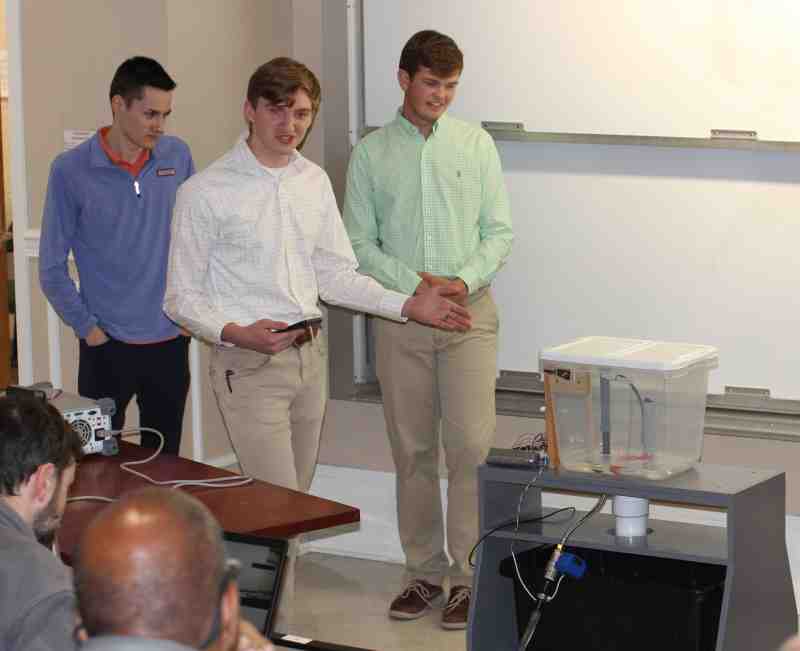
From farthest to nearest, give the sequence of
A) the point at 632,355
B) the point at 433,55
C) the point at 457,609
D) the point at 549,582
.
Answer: the point at 457,609, the point at 433,55, the point at 549,582, the point at 632,355

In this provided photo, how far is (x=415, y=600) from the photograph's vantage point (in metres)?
4.72

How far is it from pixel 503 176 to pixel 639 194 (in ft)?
1.65

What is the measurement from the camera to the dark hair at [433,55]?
4.40 metres

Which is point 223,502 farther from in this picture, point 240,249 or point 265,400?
point 240,249

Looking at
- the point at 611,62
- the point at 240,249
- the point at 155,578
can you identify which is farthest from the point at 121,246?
the point at 155,578

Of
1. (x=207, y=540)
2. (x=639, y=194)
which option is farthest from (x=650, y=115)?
(x=207, y=540)

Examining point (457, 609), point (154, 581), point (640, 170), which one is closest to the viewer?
point (154, 581)

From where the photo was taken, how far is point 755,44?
14.9 feet

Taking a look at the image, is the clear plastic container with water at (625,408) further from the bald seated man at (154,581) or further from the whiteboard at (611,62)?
the bald seated man at (154,581)

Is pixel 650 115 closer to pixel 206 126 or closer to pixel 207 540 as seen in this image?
pixel 206 126

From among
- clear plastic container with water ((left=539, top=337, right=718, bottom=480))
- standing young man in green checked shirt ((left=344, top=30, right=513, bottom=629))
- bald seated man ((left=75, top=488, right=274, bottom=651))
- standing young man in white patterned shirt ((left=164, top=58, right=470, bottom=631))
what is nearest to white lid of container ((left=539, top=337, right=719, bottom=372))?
clear plastic container with water ((left=539, top=337, right=718, bottom=480))

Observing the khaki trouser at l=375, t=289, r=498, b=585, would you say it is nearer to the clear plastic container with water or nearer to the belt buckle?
the belt buckle

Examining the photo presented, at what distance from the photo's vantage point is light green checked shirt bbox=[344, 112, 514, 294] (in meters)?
4.55

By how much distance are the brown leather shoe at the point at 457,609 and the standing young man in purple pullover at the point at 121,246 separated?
1.12 metres
